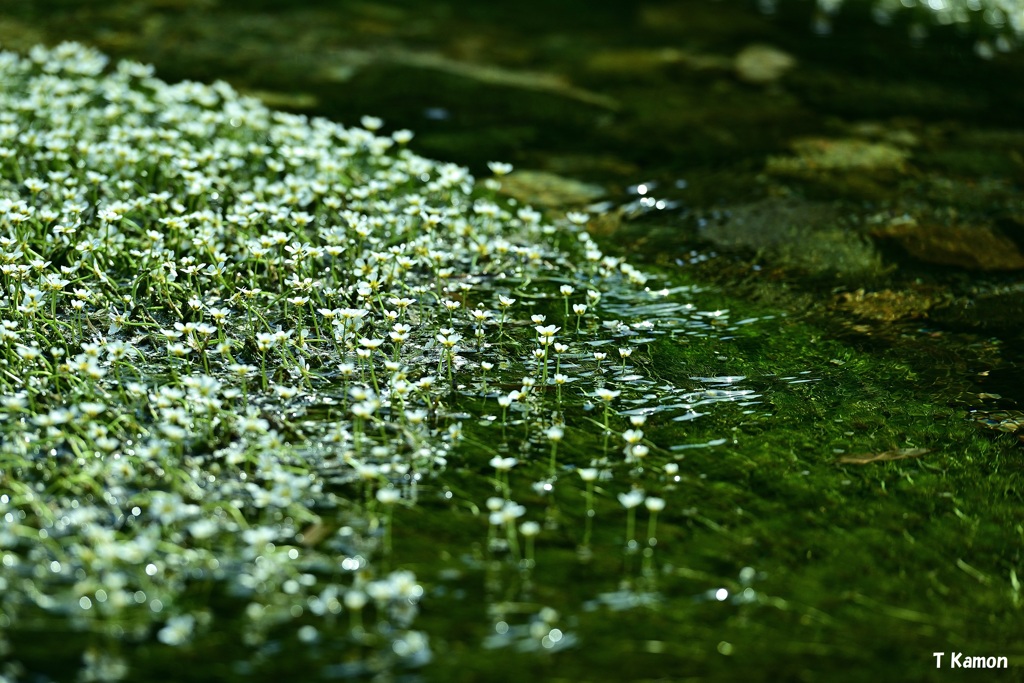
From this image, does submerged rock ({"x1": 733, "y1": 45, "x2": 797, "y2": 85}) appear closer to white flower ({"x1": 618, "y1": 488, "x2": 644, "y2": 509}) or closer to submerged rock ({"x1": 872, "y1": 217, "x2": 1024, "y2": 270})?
submerged rock ({"x1": 872, "y1": 217, "x2": 1024, "y2": 270})

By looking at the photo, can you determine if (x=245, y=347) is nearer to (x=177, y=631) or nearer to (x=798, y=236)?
(x=177, y=631)

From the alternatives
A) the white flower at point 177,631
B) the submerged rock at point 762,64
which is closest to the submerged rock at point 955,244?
the submerged rock at point 762,64

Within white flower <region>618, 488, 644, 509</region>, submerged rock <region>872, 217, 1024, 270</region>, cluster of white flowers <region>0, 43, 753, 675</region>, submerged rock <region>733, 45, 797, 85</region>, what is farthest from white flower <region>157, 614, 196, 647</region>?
submerged rock <region>733, 45, 797, 85</region>

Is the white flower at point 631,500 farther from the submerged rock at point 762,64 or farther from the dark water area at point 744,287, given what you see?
the submerged rock at point 762,64

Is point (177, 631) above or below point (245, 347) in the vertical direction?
below

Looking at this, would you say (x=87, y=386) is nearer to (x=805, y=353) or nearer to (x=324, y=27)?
(x=805, y=353)

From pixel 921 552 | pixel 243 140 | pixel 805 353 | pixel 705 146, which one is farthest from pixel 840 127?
pixel 921 552

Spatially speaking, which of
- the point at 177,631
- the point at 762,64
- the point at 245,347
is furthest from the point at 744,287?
the point at 762,64
